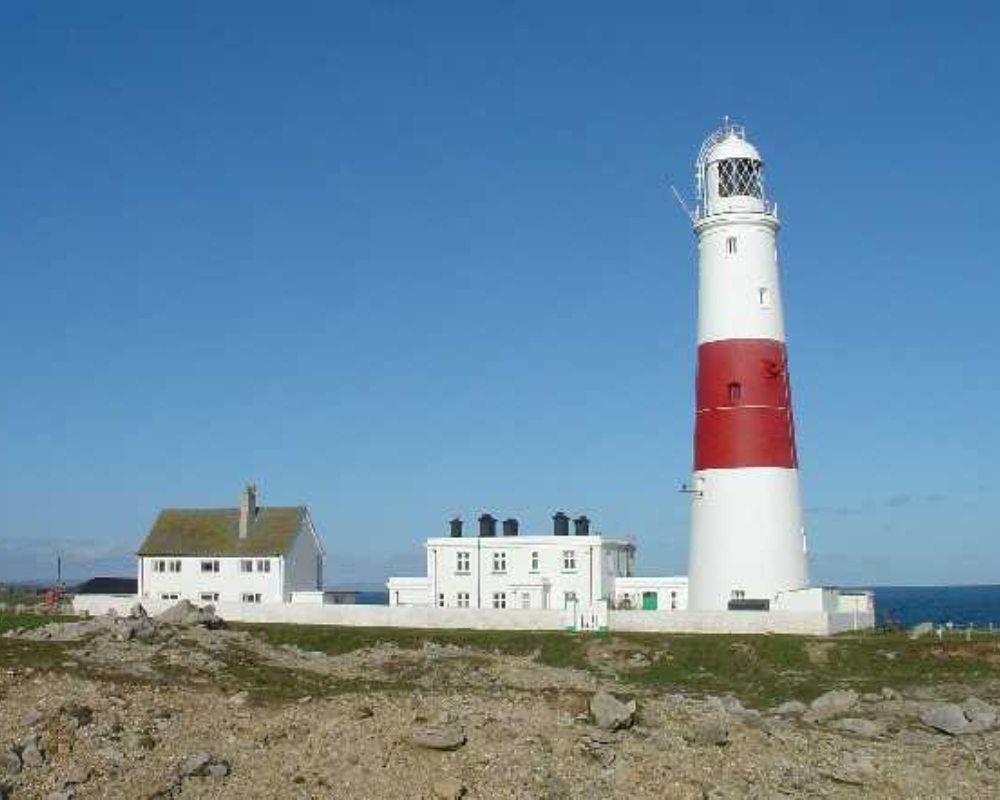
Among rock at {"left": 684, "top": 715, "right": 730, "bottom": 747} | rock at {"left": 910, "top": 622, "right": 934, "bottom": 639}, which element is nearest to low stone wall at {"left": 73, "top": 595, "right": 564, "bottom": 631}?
rock at {"left": 910, "top": 622, "right": 934, "bottom": 639}

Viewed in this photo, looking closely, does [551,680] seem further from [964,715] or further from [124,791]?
[124,791]

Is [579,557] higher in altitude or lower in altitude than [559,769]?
higher

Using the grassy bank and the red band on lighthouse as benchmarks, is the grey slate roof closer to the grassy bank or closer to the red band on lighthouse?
the grassy bank

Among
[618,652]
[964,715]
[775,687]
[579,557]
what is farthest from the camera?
[579,557]

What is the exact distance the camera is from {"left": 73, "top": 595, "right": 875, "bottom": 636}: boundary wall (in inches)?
1981

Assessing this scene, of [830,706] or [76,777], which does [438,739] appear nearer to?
[76,777]

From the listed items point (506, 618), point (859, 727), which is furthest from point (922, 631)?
point (859, 727)

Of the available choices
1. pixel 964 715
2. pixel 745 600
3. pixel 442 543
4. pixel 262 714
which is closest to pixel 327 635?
pixel 442 543

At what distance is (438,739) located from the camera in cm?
2820

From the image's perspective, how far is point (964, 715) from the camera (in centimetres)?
3544

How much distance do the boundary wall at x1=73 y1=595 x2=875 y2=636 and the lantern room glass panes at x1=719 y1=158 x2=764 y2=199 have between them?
52.6ft

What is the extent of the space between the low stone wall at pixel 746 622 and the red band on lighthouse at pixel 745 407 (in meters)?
5.45

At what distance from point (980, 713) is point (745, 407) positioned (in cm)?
1807

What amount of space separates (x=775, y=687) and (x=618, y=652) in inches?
291
